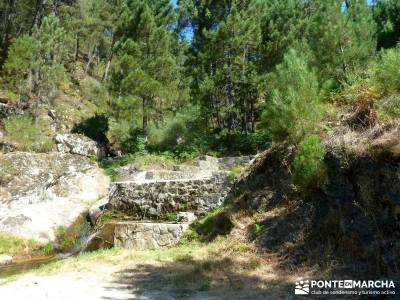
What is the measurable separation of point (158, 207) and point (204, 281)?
17.8 ft

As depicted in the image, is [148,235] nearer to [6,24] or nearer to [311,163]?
[311,163]

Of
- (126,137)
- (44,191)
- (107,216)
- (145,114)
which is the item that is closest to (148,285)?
(107,216)

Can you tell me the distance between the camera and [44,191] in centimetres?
1559

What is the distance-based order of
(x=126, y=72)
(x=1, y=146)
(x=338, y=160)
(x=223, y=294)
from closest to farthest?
(x=223, y=294)
(x=338, y=160)
(x=1, y=146)
(x=126, y=72)

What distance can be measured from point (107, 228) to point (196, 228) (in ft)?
7.28

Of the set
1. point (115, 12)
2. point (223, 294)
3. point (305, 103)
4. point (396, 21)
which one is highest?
point (115, 12)

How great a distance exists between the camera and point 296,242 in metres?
7.61

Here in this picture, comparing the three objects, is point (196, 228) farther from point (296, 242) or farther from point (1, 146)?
point (1, 146)

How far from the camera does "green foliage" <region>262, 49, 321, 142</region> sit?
881 cm

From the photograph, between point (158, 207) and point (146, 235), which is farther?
point (158, 207)

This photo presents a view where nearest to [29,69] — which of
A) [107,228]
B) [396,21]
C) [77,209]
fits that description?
[77,209]

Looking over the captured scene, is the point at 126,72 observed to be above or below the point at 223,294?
above

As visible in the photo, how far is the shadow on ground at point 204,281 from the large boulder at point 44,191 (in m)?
6.53

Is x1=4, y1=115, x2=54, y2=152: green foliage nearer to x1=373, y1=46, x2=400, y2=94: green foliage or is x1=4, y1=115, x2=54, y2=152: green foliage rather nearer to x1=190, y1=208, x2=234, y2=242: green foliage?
x1=190, y1=208, x2=234, y2=242: green foliage
